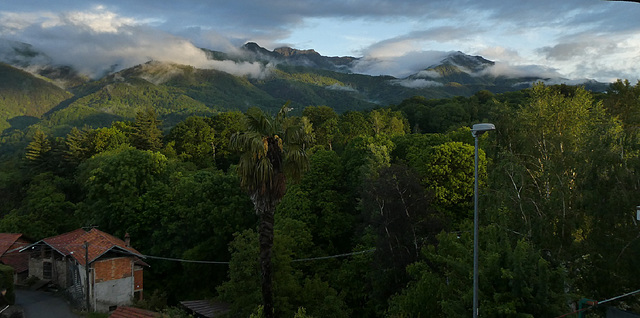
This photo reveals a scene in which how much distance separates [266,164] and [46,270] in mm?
31371

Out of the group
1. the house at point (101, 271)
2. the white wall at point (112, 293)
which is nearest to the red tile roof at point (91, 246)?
the house at point (101, 271)

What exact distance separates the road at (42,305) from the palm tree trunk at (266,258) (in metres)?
18.7

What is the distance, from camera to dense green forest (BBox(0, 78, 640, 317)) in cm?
1538

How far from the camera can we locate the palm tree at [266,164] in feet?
57.5

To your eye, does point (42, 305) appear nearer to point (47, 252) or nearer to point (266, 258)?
point (47, 252)

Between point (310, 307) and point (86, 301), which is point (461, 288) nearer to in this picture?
point (310, 307)

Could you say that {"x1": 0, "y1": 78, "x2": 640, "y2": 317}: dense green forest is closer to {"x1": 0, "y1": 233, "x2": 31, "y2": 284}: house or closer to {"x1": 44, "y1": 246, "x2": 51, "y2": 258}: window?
{"x1": 0, "y1": 233, "x2": 31, "y2": 284}: house

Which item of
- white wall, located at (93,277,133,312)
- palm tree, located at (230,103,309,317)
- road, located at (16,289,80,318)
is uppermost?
palm tree, located at (230,103,309,317)

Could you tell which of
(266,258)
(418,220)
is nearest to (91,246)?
(266,258)

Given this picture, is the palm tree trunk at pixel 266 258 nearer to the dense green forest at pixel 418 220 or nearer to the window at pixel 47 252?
the dense green forest at pixel 418 220

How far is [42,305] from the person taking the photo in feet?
107

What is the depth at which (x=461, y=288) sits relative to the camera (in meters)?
16.1

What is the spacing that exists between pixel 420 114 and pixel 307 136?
230ft

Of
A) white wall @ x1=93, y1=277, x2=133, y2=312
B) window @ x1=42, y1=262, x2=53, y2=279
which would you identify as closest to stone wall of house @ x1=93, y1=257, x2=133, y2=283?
white wall @ x1=93, y1=277, x2=133, y2=312
